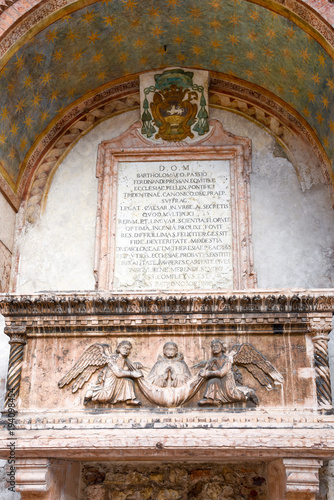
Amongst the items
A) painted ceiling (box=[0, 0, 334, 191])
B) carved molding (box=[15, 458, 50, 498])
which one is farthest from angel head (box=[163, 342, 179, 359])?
painted ceiling (box=[0, 0, 334, 191])

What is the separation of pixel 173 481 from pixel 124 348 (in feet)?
4.92

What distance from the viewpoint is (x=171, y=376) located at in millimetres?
5355

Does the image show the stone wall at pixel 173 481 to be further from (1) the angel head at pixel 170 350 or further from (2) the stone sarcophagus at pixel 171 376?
(1) the angel head at pixel 170 350

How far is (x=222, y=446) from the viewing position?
496cm

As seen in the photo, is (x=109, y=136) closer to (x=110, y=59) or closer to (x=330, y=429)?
(x=110, y=59)

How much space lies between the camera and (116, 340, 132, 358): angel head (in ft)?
18.0

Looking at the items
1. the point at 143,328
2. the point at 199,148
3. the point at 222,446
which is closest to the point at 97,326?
the point at 143,328

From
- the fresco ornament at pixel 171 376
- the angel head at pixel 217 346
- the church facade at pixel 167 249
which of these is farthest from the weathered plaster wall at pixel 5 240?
the angel head at pixel 217 346

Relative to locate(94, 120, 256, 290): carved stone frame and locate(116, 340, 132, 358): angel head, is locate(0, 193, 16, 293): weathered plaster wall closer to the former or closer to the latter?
locate(94, 120, 256, 290): carved stone frame

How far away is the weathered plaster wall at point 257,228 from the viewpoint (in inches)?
275

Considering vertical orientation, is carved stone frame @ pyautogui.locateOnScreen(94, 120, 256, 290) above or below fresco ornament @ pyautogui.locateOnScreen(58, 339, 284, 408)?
above

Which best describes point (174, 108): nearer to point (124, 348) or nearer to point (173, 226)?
point (173, 226)

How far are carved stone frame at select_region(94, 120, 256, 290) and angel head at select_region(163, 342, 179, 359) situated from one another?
1.65 metres

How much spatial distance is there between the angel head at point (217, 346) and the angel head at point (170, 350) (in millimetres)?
315
